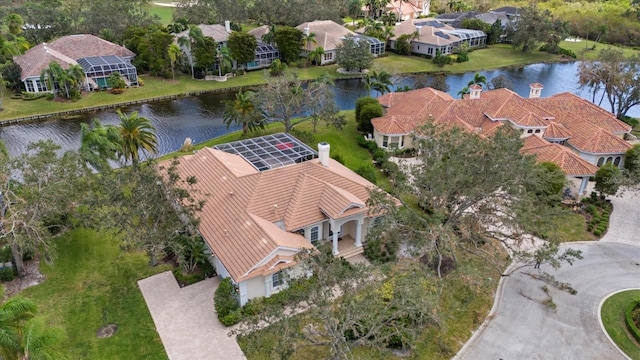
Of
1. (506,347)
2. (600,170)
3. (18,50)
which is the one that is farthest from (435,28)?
(506,347)

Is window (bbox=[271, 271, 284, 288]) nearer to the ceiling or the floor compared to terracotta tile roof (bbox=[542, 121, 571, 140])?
nearer to the floor

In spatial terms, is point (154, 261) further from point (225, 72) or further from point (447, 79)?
point (447, 79)

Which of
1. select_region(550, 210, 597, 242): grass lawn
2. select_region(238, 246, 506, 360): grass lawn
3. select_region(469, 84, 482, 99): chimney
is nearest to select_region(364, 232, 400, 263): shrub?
select_region(238, 246, 506, 360): grass lawn

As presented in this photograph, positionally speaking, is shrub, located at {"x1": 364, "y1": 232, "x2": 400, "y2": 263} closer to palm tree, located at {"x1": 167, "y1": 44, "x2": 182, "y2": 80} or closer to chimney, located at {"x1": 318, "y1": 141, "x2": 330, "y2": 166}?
chimney, located at {"x1": 318, "y1": 141, "x2": 330, "y2": 166}

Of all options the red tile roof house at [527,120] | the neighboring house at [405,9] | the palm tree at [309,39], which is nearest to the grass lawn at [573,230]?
the red tile roof house at [527,120]

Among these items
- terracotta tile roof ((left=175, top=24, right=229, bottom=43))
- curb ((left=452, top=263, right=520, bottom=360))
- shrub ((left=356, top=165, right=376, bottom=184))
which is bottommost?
curb ((left=452, top=263, right=520, bottom=360))

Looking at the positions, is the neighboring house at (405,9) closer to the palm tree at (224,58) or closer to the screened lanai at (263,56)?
the screened lanai at (263,56)
